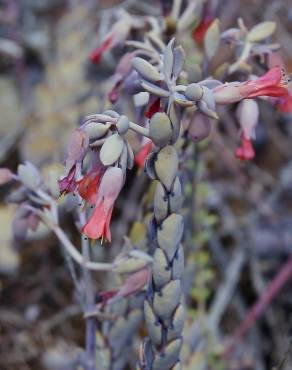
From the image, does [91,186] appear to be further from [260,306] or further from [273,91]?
[260,306]

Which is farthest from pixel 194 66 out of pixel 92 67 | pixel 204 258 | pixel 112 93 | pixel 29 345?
pixel 92 67

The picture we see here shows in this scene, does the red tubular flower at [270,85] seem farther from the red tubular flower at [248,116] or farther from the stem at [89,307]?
the stem at [89,307]

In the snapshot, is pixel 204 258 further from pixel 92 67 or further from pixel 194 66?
pixel 92 67

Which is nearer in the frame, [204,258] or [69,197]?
[69,197]

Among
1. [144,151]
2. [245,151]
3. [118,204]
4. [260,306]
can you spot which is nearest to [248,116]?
[245,151]

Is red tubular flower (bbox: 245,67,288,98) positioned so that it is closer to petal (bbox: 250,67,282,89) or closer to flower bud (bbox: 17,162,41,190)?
petal (bbox: 250,67,282,89)

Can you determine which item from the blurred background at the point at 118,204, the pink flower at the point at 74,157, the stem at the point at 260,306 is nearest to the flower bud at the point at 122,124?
the pink flower at the point at 74,157
